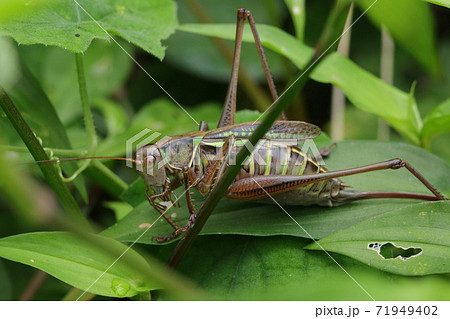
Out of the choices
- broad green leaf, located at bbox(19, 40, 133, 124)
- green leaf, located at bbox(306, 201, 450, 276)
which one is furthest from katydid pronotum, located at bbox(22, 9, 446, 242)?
broad green leaf, located at bbox(19, 40, 133, 124)

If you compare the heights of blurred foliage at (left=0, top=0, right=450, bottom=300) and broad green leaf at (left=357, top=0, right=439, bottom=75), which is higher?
broad green leaf at (left=357, top=0, right=439, bottom=75)

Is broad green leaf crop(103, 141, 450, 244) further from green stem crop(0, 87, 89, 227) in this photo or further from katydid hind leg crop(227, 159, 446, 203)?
green stem crop(0, 87, 89, 227)

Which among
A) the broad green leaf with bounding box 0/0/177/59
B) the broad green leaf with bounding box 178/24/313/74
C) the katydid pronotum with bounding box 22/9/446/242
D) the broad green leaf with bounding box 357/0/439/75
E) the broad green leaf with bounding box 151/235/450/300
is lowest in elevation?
the broad green leaf with bounding box 151/235/450/300

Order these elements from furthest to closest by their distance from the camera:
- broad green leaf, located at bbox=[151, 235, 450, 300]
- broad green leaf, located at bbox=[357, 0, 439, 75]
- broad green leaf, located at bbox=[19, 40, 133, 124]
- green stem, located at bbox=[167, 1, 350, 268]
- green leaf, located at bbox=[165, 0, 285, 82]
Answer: green leaf, located at bbox=[165, 0, 285, 82]
broad green leaf, located at bbox=[19, 40, 133, 124]
broad green leaf, located at bbox=[357, 0, 439, 75]
broad green leaf, located at bbox=[151, 235, 450, 300]
green stem, located at bbox=[167, 1, 350, 268]

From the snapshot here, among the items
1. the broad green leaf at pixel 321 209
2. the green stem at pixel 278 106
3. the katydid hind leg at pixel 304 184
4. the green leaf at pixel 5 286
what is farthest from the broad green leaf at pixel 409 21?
the green leaf at pixel 5 286

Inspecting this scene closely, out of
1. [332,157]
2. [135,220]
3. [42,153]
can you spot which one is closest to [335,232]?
[332,157]

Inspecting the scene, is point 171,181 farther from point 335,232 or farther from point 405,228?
point 405,228

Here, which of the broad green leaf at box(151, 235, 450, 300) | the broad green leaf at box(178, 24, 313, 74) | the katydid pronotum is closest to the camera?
the broad green leaf at box(151, 235, 450, 300)
